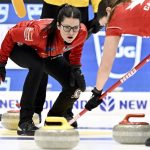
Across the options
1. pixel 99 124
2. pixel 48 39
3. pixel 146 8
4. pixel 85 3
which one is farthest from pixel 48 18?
pixel 146 8

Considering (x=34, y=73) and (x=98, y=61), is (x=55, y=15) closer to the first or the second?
(x=34, y=73)

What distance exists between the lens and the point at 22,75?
17.7ft

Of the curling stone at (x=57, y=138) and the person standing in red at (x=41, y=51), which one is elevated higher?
the person standing in red at (x=41, y=51)

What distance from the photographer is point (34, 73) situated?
3.72 m

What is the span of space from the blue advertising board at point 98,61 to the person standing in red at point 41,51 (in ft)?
4.89

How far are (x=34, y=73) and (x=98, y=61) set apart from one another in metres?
1.79

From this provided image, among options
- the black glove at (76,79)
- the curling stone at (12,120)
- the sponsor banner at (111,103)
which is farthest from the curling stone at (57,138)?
the sponsor banner at (111,103)

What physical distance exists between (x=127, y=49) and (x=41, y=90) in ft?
4.80

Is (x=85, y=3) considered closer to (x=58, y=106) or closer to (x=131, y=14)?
(x=58, y=106)

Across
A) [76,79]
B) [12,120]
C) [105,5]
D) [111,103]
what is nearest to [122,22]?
[105,5]

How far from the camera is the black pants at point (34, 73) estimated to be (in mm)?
3730

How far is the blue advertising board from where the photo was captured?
539 centimetres

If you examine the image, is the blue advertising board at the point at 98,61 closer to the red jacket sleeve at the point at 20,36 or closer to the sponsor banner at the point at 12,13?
the sponsor banner at the point at 12,13

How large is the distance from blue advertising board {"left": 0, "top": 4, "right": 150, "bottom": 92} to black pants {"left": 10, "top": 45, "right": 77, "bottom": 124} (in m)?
1.51
